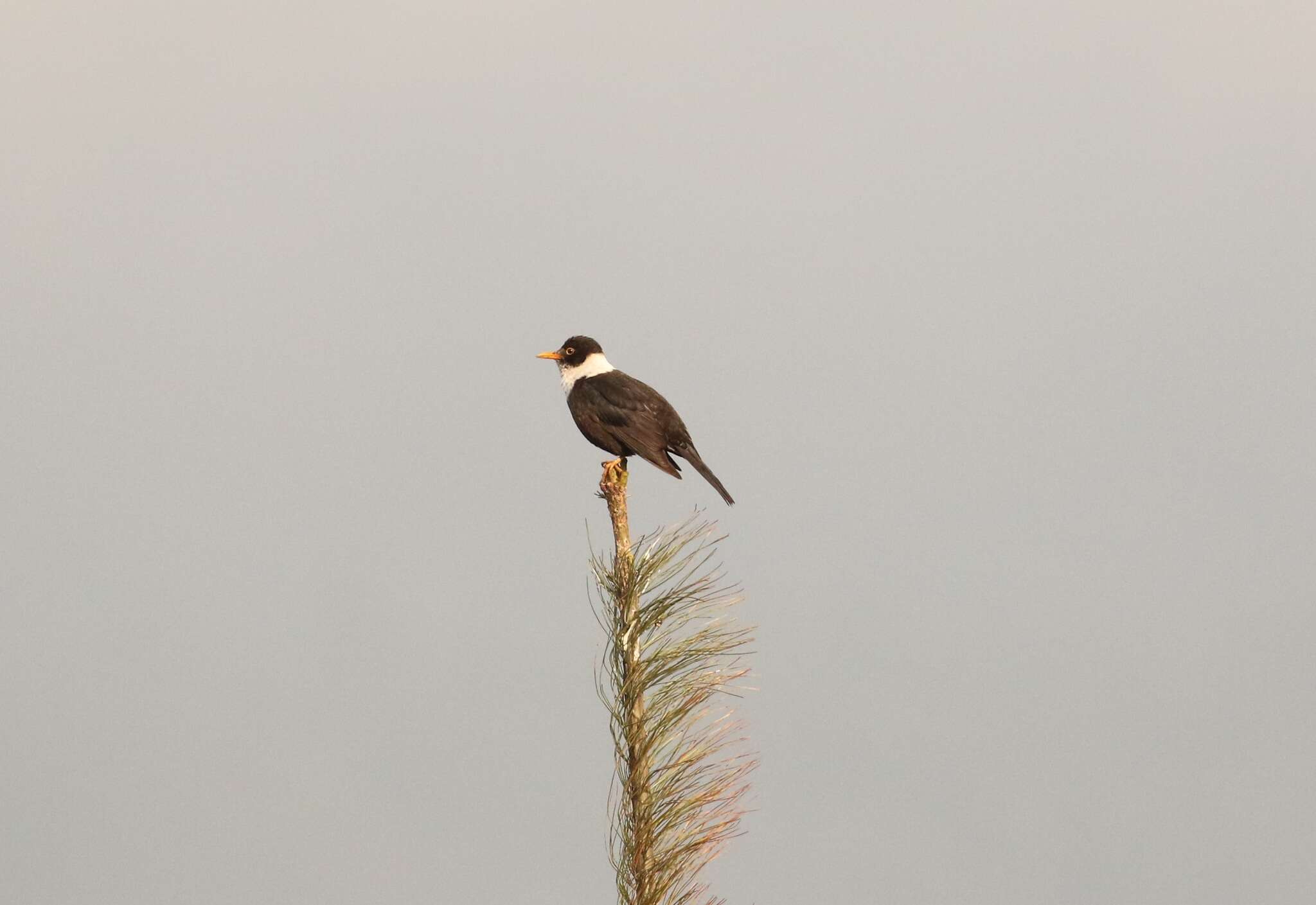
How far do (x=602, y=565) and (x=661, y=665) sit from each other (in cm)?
61

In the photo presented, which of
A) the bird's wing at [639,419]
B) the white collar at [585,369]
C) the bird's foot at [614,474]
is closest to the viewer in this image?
the bird's foot at [614,474]

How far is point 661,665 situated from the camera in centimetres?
686

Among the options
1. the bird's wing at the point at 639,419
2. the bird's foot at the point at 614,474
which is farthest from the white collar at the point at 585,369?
the bird's foot at the point at 614,474

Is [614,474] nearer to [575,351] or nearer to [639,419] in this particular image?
[639,419]

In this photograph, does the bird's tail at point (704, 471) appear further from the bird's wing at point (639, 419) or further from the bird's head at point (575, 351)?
the bird's head at point (575, 351)

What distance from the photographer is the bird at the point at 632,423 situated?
973cm

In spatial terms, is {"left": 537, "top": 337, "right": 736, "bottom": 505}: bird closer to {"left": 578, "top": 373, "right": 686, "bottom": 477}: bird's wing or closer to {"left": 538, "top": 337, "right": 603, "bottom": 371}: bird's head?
{"left": 578, "top": 373, "right": 686, "bottom": 477}: bird's wing

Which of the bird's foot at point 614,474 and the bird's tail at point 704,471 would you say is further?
the bird's tail at point 704,471

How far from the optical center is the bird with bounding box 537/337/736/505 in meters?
9.73

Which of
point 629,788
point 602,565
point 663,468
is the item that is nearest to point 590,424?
point 663,468

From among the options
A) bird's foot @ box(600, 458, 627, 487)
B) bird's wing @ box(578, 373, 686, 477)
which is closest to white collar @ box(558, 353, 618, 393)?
bird's wing @ box(578, 373, 686, 477)

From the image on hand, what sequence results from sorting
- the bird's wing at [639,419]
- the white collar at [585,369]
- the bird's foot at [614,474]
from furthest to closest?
the white collar at [585,369] → the bird's wing at [639,419] → the bird's foot at [614,474]

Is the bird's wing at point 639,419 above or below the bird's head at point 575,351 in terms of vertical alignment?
below

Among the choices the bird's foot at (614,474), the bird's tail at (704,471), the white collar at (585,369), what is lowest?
the bird's foot at (614,474)
